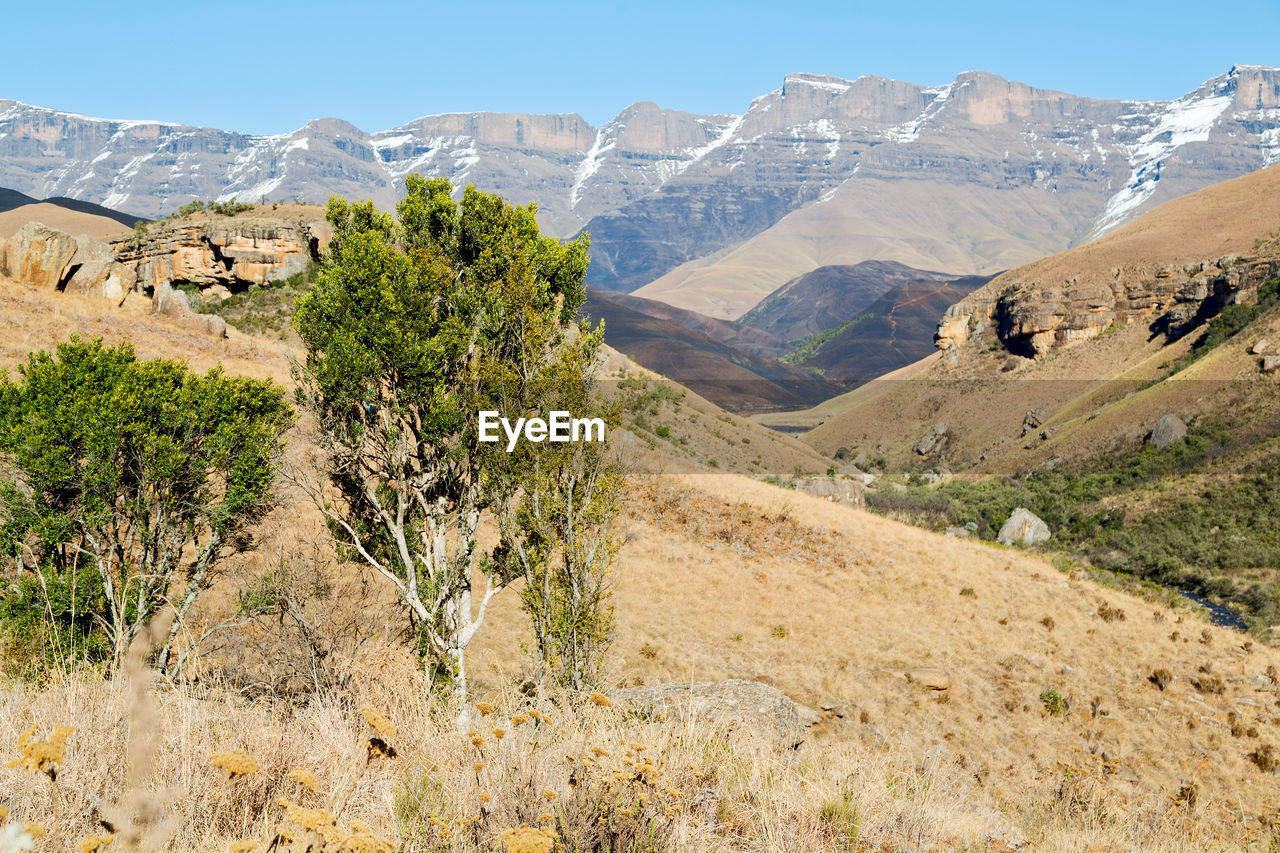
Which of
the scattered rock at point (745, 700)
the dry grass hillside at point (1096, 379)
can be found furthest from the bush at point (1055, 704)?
the dry grass hillside at point (1096, 379)

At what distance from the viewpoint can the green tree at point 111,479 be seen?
11.4m

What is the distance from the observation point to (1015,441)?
68.2m

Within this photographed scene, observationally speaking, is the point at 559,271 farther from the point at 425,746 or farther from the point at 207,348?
the point at 207,348

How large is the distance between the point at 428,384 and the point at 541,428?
2250 millimetres

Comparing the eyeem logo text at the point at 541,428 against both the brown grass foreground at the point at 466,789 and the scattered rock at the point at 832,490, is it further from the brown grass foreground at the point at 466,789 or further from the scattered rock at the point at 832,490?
the scattered rock at the point at 832,490

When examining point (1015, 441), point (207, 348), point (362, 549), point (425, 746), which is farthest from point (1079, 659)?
point (1015, 441)

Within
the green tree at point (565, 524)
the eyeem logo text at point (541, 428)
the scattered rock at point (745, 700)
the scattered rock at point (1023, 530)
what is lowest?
the scattered rock at point (1023, 530)

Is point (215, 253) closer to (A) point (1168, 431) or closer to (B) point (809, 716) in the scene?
(B) point (809, 716)

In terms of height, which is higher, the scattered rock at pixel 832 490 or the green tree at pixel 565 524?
the green tree at pixel 565 524

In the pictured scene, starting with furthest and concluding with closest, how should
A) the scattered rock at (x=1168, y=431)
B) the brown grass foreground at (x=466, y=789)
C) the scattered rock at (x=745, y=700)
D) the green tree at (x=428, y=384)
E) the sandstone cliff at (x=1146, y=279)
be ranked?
the sandstone cliff at (x=1146, y=279) → the scattered rock at (x=1168, y=431) → the green tree at (x=428, y=384) → the scattered rock at (x=745, y=700) → the brown grass foreground at (x=466, y=789)

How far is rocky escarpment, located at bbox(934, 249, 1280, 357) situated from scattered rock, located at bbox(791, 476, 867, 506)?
4572 cm

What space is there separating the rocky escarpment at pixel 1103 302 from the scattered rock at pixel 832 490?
45.7m

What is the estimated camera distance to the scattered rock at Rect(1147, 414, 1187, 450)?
49.0 meters

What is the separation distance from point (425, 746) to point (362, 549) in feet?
28.6
